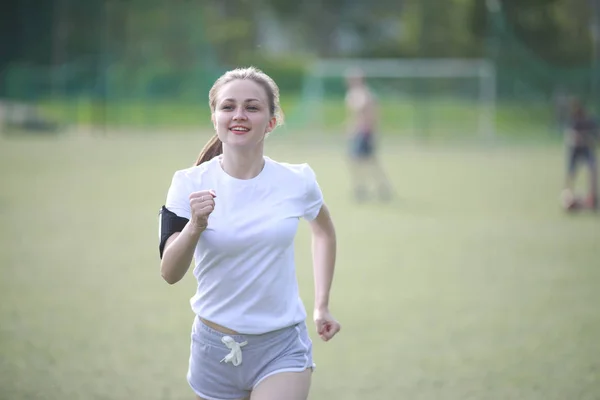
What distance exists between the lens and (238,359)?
12.9 ft

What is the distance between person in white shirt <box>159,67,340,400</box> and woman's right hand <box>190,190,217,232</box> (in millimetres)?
176

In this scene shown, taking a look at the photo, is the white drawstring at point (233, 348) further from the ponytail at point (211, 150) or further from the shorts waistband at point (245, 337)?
the ponytail at point (211, 150)

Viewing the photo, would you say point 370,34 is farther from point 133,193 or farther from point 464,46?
point 133,193

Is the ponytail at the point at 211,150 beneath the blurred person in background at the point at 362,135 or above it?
above

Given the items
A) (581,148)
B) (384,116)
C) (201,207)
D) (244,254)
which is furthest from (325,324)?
(384,116)

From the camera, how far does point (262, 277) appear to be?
3936 mm

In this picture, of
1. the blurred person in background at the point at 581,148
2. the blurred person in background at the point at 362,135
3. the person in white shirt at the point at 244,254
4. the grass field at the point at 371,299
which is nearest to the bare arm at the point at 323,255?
the person in white shirt at the point at 244,254

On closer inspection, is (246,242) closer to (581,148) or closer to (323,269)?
(323,269)

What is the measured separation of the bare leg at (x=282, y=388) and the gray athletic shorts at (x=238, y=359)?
3 cm

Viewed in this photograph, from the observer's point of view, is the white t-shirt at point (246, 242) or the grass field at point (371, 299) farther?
the grass field at point (371, 299)

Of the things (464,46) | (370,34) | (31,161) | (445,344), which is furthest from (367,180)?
(370,34)

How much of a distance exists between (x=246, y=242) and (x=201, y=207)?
1.15ft

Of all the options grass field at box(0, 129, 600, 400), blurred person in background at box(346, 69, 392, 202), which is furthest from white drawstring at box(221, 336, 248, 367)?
blurred person in background at box(346, 69, 392, 202)

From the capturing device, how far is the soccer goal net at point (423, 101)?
38.0 m
